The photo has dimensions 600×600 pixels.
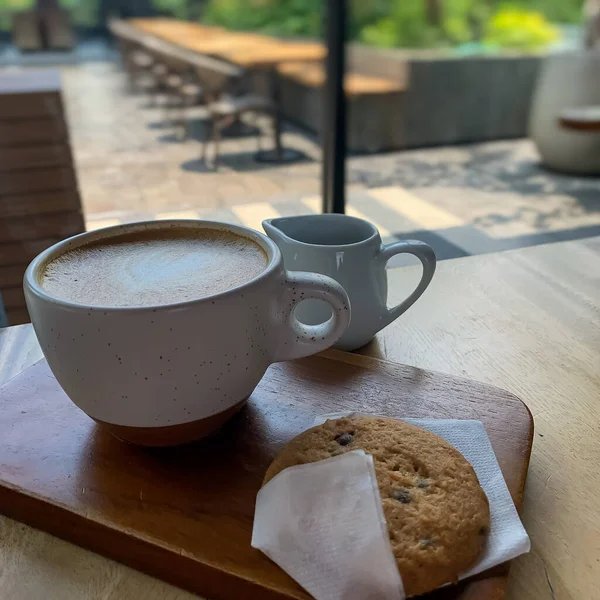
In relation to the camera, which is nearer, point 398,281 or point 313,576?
point 313,576

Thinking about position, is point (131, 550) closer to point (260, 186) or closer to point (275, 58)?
point (260, 186)

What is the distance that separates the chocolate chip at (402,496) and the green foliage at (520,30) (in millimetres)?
2525

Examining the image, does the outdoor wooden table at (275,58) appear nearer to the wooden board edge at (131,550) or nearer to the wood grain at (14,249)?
the wood grain at (14,249)

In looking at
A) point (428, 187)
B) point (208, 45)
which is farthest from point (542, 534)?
point (428, 187)

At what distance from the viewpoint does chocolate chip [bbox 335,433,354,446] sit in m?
0.43

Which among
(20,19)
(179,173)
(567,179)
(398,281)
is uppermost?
(20,19)

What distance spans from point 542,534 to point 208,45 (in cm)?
189

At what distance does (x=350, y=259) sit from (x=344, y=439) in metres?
0.19

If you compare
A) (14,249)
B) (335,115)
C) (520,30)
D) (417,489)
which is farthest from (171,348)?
(520,30)

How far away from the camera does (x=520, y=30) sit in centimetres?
272

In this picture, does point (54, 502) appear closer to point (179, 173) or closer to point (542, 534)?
point (542, 534)

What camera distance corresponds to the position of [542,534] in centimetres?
42

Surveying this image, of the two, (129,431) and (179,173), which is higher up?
(129,431)

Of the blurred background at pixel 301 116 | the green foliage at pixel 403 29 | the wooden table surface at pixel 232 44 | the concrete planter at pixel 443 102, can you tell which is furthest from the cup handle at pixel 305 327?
the concrete planter at pixel 443 102
